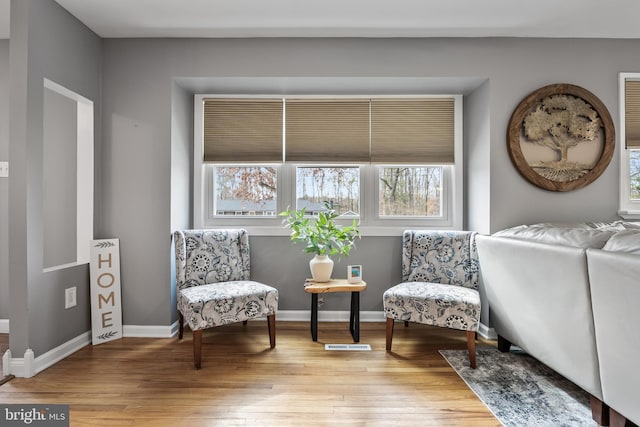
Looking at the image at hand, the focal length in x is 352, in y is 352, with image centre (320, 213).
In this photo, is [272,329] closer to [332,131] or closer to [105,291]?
[105,291]

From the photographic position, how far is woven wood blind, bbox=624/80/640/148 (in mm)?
2873

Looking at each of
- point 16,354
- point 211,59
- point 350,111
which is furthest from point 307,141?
point 16,354

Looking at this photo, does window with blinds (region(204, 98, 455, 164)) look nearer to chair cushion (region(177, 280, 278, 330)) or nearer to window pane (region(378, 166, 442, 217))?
window pane (region(378, 166, 442, 217))

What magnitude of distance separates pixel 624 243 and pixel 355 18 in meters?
2.16

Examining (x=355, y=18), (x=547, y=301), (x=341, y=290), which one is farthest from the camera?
(x=341, y=290)

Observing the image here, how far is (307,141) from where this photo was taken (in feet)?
10.7

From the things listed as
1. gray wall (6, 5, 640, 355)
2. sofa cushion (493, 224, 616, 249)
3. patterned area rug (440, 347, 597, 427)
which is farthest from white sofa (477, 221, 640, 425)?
gray wall (6, 5, 640, 355)

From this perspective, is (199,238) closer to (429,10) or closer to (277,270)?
(277,270)

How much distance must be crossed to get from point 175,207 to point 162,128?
65 centimetres

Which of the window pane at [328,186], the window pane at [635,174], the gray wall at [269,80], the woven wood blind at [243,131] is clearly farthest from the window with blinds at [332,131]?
the window pane at [635,174]

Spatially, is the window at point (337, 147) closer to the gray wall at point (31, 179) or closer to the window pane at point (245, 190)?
the window pane at point (245, 190)

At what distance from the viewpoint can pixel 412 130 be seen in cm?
323

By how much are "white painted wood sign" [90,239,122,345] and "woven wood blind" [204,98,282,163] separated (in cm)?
112

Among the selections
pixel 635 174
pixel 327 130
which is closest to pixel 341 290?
pixel 327 130
